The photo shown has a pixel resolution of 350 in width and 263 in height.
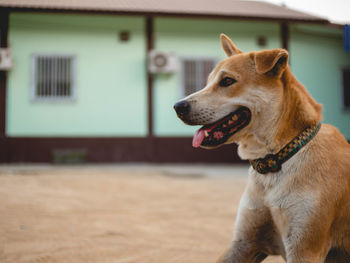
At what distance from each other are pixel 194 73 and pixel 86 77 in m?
3.57

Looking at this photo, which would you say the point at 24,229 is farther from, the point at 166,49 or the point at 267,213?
the point at 166,49

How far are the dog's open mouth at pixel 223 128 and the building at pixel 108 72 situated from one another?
9001 millimetres

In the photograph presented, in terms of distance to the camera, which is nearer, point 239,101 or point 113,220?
point 239,101

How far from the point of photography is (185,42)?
38.9 feet

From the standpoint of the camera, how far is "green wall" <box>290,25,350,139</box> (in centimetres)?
1260

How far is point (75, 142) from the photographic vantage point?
36.1 ft

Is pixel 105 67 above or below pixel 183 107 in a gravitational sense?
above

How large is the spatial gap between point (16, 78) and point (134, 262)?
9.70 m

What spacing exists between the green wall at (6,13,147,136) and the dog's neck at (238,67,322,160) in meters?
9.28

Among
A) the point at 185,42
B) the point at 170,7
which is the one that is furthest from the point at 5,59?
the point at 185,42

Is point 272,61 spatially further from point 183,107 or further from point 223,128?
point 183,107

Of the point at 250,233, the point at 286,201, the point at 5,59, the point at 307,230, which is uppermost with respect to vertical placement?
the point at 5,59

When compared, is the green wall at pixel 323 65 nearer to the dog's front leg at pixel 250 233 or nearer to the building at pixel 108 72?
the building at pixel 108 72

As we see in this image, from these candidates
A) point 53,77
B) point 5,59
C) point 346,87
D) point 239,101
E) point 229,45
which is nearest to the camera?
point 239,101
